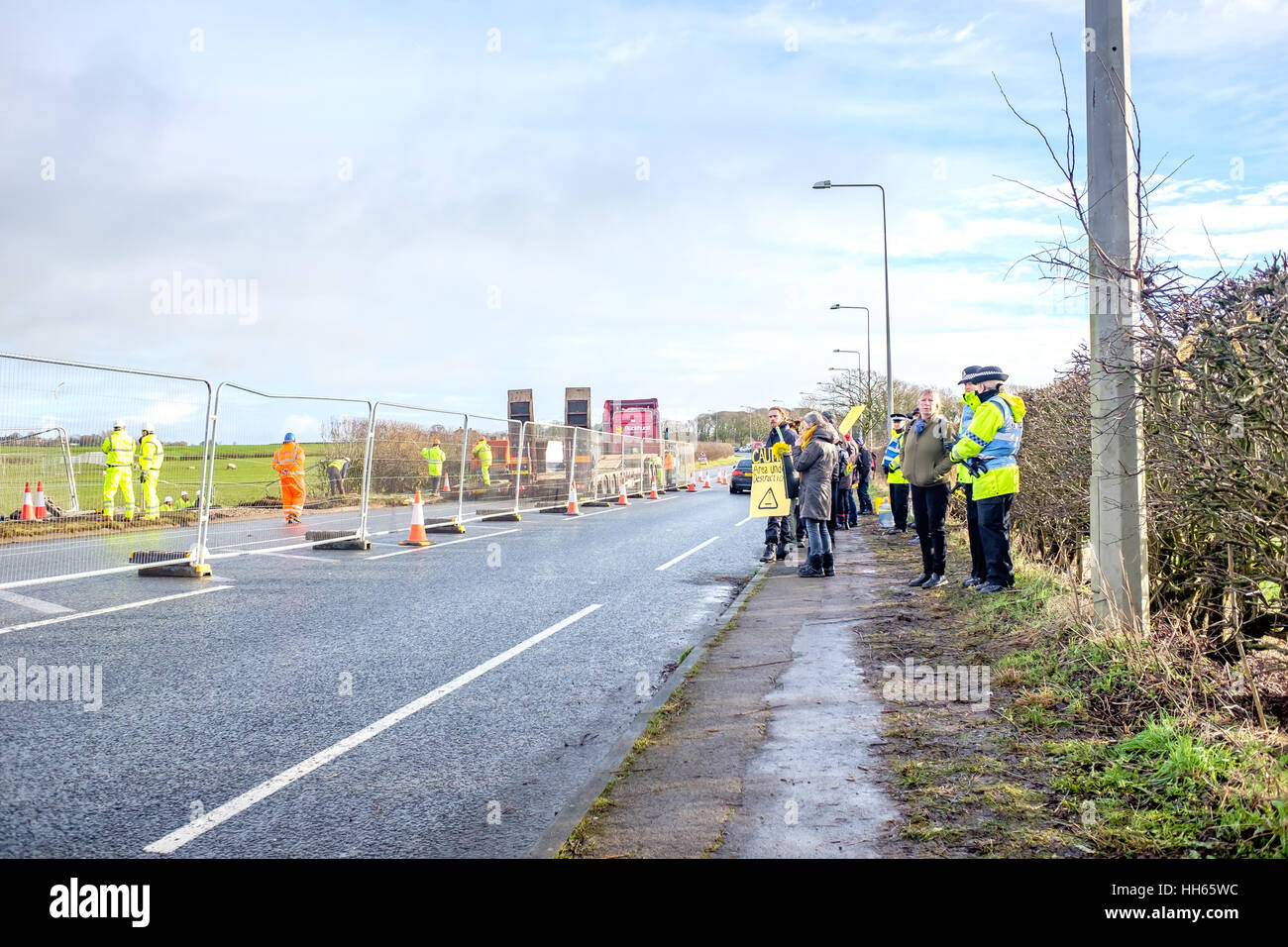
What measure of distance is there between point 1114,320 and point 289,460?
52.2 ft

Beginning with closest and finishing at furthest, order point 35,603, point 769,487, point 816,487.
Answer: point 35,603 → point 816,487 → point 769,487

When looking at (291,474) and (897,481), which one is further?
(291,474)

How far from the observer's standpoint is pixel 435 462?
17.6 metres

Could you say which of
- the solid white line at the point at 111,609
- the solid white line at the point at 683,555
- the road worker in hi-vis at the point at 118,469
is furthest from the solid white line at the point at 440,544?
the solid white line at the point at 683,555

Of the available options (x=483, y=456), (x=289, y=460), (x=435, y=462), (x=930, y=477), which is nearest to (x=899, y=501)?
(x=930, y=477)

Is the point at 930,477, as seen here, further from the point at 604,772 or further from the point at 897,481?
the point at 604,772

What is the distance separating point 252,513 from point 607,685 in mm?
17394

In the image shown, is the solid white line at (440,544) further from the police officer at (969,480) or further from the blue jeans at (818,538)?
the police officer at (969,480)

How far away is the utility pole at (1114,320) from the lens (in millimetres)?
5273

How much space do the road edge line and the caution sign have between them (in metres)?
5.40

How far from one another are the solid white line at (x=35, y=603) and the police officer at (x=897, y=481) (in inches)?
430

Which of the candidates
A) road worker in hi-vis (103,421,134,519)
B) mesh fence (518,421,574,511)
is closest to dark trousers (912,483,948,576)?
road worker in hi-vis (103,421,134,519)

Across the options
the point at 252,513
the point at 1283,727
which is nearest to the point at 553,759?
the point at 1283,727

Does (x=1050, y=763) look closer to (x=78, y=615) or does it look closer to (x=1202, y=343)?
(x=1202, y=343)
